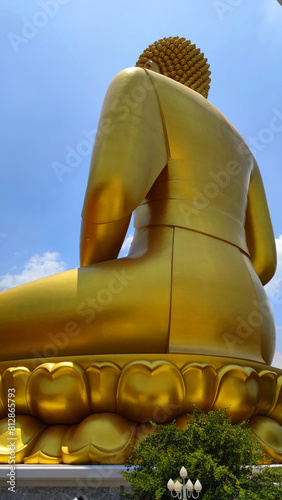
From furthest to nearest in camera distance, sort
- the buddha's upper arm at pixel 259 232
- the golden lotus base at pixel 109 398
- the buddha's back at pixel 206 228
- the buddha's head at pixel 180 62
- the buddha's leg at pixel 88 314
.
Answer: the buddha's head at pixel 180 62, the buddha's upper arm at pixel 259 232, the buddha's back at pixel 206 228, the buddha's leg at pixel 88 314, the golden lotus base at pixel 109 398

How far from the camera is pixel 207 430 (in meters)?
2.84

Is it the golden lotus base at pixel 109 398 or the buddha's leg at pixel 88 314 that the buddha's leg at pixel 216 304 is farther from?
the golden lotus base at pixel 109 398

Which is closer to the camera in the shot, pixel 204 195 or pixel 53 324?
pixel 53 324

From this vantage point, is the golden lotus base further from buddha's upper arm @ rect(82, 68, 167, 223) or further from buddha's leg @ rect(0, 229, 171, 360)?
buddha's upper arm @ rect(82, 68, 167, 223)

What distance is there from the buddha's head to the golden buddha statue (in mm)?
1232

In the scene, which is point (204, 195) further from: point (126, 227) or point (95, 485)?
point (95, 485)

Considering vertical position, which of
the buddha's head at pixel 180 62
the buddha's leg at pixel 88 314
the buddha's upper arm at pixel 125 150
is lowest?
the buddha's leg at pixel 88 314

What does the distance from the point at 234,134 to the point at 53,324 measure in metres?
3.00

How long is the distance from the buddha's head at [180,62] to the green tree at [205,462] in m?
4.67

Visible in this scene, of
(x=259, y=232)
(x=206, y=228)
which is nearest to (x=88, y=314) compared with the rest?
(x=206, y=228)

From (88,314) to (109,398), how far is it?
2.24 ft

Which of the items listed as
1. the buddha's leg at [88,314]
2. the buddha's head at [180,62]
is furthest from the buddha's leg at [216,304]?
the buddha's head at [180,62]

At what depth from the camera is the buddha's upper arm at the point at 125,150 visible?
4266 millimetres

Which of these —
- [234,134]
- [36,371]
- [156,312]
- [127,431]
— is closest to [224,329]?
[156,312]
